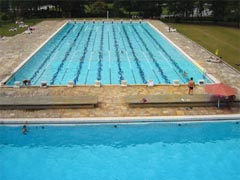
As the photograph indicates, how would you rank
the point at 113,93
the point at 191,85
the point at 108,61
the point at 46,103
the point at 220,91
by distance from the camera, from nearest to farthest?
1. the point at 220,91
2. the point at 46,103
3. the point at 191,85
4. the point at 113,93
5. the point at 108,61

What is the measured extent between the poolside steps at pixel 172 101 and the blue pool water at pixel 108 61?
4.23 m

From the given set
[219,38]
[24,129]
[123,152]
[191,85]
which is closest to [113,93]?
[191,85]

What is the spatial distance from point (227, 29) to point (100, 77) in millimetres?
21238

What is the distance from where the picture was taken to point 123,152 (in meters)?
13.5

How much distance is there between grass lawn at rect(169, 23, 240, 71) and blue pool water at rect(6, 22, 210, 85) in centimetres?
297

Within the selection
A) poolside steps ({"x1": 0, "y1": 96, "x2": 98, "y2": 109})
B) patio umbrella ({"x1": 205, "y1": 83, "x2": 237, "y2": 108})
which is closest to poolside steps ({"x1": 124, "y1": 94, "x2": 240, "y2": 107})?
patio umbrella ({"x1": 205, "y1": 83, "x2": 237, "y2": 108})

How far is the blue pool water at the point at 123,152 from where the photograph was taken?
1223 cm

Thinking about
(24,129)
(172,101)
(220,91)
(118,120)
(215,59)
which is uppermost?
(215,59)

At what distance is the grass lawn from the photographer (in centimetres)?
2543

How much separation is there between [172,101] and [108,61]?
405 inches

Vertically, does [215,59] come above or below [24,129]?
above

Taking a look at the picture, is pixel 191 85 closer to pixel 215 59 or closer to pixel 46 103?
pixel 46 103

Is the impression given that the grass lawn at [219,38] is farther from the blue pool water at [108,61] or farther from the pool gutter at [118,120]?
the pool gutter at [118,120]

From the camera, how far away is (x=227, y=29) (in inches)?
1473
